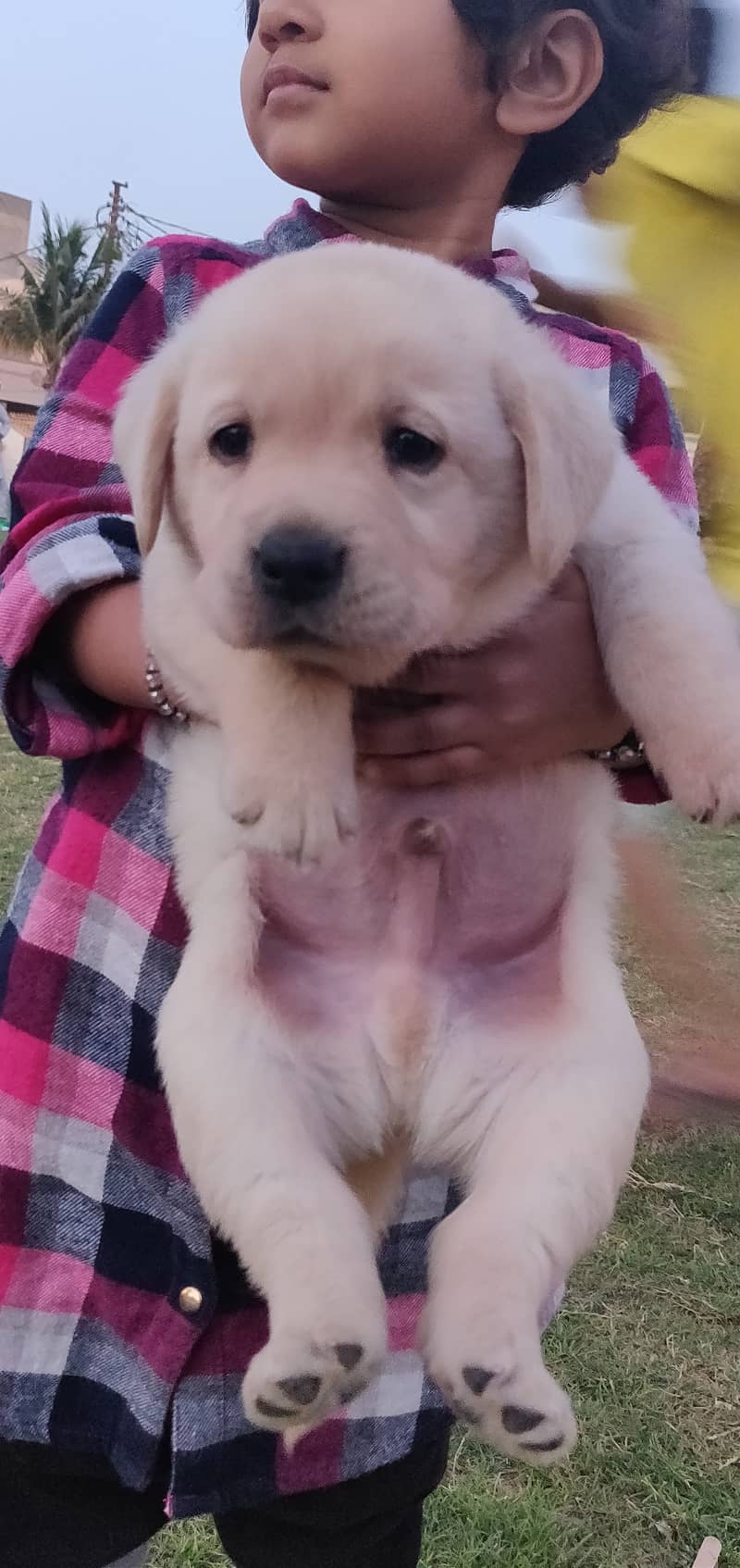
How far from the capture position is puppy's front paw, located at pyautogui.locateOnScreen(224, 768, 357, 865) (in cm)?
114

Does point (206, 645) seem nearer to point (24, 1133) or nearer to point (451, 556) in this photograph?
point (451, 556)

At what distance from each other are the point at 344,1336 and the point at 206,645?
28.0 inches

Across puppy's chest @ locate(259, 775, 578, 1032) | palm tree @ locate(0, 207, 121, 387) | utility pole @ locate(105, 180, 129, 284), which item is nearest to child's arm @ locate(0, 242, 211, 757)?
puppy's chest @ locate(259, 775, 578, 1032)

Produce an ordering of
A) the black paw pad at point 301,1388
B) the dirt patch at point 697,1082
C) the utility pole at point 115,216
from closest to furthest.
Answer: the black paw pad at point 301,1388 → the dirt patch at point 697,1082 → the utility pole at point 115,216

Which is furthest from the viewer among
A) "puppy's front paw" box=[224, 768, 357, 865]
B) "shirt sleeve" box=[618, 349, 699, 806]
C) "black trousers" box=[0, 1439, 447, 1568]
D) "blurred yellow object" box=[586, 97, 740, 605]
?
"blurred yellow object" box=[586, 97, 740, 605]

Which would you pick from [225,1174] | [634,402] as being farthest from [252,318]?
[225,1174]

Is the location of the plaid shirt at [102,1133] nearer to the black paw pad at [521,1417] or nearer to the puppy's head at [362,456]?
the puppy's head at [362,456]

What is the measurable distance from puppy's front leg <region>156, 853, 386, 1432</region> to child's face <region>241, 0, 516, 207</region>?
906 mm

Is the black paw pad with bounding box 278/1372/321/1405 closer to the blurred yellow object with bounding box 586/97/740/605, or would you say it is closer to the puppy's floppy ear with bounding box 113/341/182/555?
the puppy's floppy ear with bounding box 113/341/182/555

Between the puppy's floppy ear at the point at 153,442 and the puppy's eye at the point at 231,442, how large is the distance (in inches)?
3.3

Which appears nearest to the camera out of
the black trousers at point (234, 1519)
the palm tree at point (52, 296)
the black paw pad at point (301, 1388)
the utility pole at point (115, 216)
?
the black paw pad at point (301, 1388)

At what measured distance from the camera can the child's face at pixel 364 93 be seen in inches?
57.1

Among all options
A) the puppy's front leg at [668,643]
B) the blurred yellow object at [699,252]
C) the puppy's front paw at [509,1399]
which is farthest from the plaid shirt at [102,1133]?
the blurred yellow object at [699,252]

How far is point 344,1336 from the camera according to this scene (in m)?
1.04
